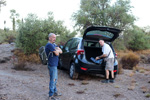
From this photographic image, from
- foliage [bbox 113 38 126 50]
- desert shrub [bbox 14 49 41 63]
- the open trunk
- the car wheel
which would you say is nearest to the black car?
the car wheel

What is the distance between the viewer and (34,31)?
11.2m

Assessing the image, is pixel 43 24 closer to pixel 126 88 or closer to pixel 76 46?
pixel 76 46

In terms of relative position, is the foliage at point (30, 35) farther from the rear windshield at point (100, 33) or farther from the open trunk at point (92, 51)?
the rear windshield at point (100, 33)

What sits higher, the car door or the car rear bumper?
the car door

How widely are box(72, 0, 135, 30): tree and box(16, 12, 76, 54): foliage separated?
19.2 ft

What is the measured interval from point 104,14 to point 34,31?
822 cm

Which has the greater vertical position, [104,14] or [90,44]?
[104,14]

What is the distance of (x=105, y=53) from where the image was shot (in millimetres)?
6773

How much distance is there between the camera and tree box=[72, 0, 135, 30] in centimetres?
1675

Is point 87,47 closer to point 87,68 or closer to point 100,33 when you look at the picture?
point 100,33

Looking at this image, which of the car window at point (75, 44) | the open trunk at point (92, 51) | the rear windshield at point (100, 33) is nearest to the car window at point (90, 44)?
the open trunk at point (92, 51)

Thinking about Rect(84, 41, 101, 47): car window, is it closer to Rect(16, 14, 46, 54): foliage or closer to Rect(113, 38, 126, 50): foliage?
Rect(16, 14, 46, 54): foliage

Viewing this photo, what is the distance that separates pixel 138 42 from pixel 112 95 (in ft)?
66.3

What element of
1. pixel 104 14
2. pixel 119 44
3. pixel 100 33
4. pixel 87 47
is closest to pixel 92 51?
pixel 87 47
